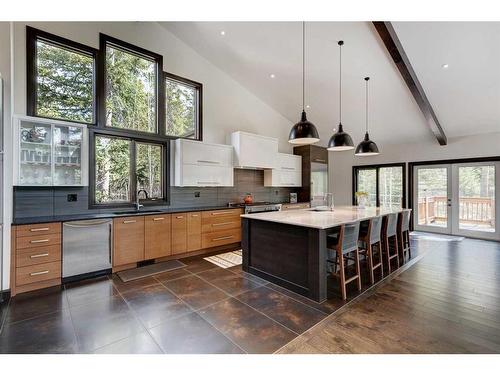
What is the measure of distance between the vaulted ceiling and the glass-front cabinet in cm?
277

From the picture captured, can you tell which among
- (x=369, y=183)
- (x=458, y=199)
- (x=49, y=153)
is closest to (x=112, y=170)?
(x=49, y=153)

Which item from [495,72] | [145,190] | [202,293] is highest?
[495,72]

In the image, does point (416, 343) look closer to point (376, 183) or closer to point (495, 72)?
point (495, 72)

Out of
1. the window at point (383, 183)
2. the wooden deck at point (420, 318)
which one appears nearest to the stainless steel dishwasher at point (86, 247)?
the wooden deck at point (420, 318)

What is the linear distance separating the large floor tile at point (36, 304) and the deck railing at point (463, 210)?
783 centimetres

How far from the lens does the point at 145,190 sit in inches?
176

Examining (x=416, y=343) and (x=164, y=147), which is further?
(x=164, y=147)

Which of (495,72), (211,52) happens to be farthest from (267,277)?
(495,72)

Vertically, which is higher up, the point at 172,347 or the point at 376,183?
the point at 376,183

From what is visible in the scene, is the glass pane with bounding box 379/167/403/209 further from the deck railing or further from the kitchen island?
the kitchen island

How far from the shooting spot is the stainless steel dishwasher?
310cm

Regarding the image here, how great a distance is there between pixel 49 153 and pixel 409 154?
7818 millimetres

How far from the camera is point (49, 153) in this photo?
328cm
